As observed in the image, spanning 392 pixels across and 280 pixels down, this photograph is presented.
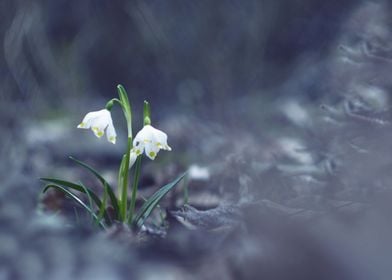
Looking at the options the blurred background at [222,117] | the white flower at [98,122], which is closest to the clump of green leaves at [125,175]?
the white flower at [98,122]

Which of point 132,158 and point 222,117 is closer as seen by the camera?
point 132,158

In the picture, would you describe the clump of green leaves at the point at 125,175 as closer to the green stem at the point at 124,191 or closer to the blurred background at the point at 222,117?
the green stem at the point at 124,191

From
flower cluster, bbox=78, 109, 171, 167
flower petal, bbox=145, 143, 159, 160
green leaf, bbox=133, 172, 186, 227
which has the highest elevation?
flower cluster, bbox=78, 109, 171, 167

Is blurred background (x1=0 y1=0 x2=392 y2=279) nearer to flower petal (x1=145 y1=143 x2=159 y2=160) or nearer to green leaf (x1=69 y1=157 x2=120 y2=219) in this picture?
green leaf (x1=69 y1=157 x2=120 y2=219)

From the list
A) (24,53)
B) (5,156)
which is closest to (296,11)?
(24,53)

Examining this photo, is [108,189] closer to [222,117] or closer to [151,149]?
[151,149]

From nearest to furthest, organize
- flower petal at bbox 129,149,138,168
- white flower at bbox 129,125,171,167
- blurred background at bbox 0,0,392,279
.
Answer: blurred background at bbox 0,0,392,279 → white flower at bbox 129,125,171,167 → flower petal at bbox 129,149,138,168

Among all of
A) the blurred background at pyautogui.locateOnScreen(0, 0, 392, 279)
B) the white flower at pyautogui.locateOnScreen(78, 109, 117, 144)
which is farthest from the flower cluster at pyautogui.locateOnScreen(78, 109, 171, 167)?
the blurred background at pyautogui.locateOnScreen(0, 0, 392, 279)

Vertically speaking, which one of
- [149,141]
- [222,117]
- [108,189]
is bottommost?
[108,189]

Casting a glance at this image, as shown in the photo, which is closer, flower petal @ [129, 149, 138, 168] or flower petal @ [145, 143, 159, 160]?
flower petal @ [145, 143, 159, 160]

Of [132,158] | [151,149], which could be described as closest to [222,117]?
[132,158]
